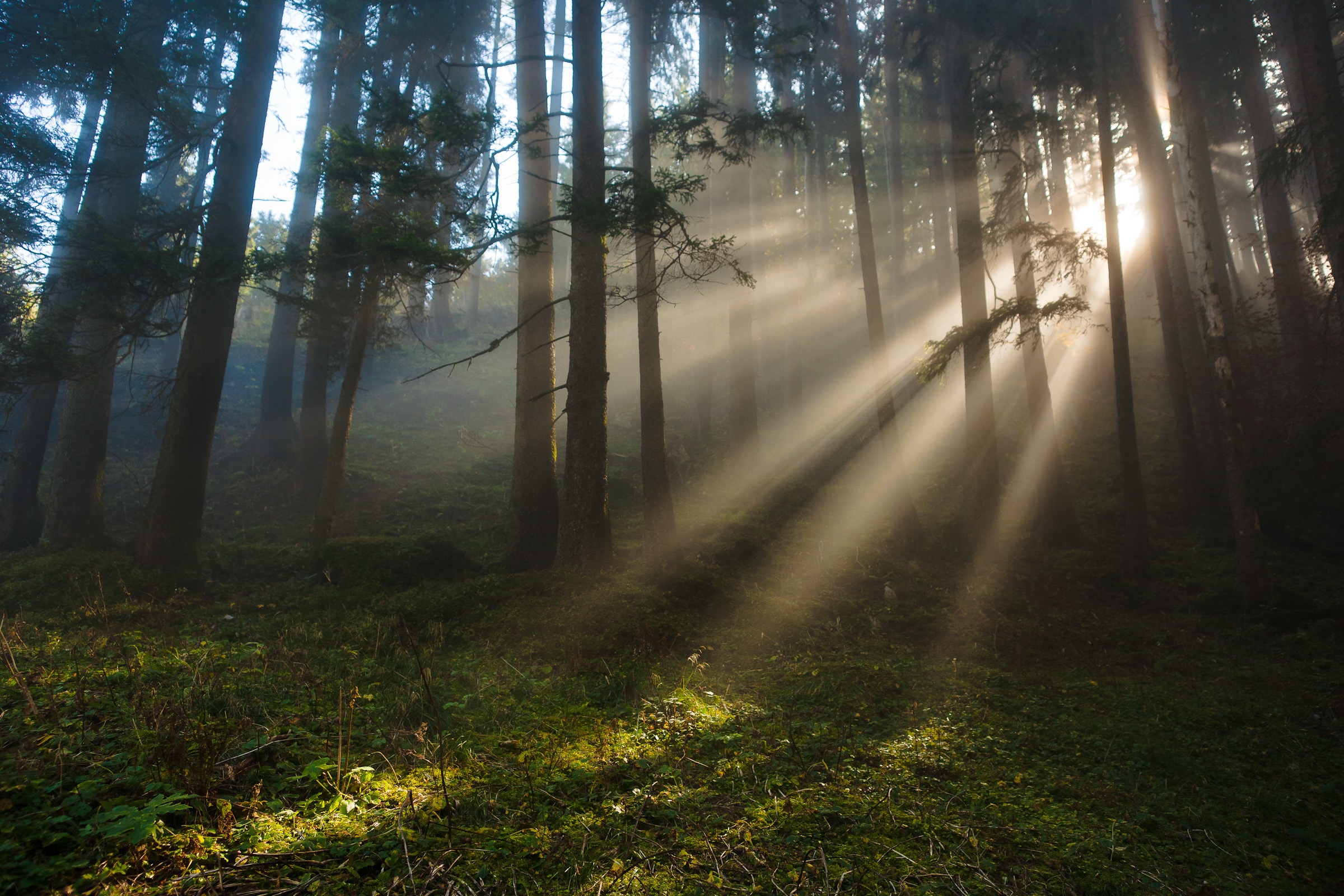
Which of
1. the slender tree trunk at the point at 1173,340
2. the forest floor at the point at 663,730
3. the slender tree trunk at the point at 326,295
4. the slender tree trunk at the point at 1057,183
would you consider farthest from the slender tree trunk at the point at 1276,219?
the slender tree trunk at the point at 326,295

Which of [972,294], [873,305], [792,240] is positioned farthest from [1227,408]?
[792,240]

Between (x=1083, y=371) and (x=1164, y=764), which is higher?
(x=1083, y=371)

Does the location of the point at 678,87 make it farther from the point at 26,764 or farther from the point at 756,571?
the point at 26,764

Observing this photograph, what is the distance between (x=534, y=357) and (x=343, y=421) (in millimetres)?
3953

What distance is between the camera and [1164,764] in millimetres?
4855

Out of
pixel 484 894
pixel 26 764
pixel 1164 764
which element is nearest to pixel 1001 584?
pixel 1164 764

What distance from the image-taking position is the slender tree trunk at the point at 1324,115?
273 inches

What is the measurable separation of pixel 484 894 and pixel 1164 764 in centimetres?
543

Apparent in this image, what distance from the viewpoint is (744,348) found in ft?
59.7

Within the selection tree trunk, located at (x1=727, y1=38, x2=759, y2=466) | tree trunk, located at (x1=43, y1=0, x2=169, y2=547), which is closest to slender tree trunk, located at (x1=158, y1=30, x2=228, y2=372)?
tree trunk, located at (x1=43, y1=0, x2=169, y2=547)

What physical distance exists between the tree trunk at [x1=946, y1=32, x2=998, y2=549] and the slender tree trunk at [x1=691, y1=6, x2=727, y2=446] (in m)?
6.88

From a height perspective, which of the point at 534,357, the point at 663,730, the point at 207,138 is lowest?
the point at 663,730

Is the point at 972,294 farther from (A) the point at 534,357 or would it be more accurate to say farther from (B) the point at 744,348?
(A) the point at 534,357

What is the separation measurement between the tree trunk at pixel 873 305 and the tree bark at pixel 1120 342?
3.61 metres
